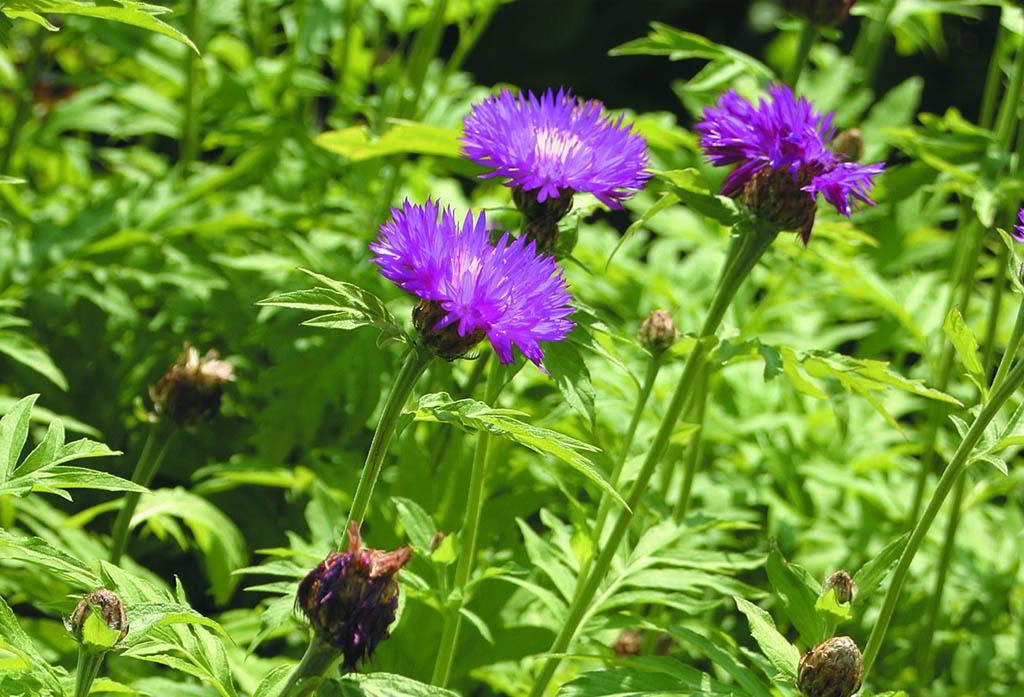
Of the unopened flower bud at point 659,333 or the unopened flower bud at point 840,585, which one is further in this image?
the unopened flower bud at point 659,333

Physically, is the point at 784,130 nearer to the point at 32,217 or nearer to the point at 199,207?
the point at 199,207

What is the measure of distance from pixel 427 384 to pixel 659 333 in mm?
573

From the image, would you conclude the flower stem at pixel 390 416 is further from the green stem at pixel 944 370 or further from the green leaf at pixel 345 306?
the green stem at pixel 944 370

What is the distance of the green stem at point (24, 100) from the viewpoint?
207 cm

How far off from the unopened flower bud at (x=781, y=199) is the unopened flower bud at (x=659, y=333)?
185mm

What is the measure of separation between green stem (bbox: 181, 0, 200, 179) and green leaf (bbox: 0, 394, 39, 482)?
118 cm

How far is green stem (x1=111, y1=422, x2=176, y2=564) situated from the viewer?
1.44 meters

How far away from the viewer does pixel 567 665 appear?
61.0 inches

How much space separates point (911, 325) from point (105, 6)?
126cm

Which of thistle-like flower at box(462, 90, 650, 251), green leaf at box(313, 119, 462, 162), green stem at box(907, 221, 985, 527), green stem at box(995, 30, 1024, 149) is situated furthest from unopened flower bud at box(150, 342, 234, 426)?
green stem at box(995, 30, 1024, 149)

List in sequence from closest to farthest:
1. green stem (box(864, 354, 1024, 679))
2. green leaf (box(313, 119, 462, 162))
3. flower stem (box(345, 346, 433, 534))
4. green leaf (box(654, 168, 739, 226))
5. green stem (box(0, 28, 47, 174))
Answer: flower stem (box(345, 346, 433, 534))
green stem (box(864, 354, 1024, 679))
green leaf (box(654, 168, 739, 226))
green leaf (box(313, 119, 462, 162))
green stem (box(0, 28, 47, 174))

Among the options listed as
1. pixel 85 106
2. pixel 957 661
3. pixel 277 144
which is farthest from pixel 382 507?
pixel 85 106

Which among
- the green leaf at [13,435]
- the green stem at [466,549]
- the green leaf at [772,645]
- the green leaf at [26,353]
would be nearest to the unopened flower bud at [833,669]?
the green leaf at [772,645]

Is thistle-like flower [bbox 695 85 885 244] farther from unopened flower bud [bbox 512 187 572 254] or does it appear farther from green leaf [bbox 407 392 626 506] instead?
green leaf [bbox 407 392 626 506]
